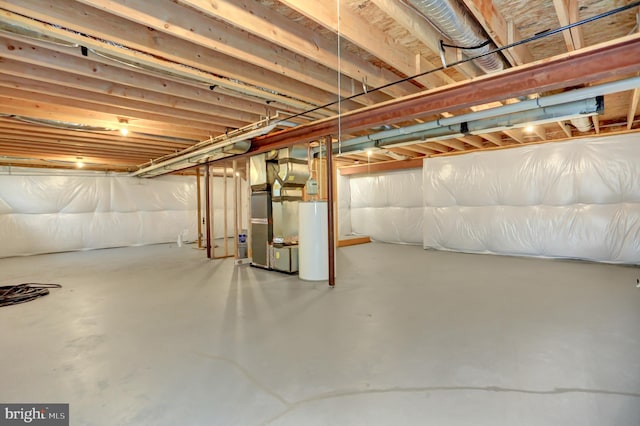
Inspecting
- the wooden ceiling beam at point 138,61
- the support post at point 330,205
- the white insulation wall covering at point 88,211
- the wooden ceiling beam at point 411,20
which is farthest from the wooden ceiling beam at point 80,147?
the wooden ceiling beam at point 411,20

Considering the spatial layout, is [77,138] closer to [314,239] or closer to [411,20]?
[314,239]

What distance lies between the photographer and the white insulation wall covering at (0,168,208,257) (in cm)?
700

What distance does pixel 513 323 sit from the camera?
270cm

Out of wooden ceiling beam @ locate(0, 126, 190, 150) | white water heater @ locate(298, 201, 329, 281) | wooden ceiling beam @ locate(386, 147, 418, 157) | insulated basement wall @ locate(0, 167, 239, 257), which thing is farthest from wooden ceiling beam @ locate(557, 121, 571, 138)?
insulated basement wall @ locate(0, 167, 239, 257)

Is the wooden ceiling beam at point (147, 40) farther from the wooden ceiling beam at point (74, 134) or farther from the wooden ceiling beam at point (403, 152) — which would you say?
the wooden ceiling beam at point (403, 152)

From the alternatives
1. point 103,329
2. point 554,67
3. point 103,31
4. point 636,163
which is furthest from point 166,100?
point 636,163

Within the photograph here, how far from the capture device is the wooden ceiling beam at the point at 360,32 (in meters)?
1.98

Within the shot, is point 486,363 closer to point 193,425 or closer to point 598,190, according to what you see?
point 193,425

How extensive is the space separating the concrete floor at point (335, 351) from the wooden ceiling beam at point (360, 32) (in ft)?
7.29

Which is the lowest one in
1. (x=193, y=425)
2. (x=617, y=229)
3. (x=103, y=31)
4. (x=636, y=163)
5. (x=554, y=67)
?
(x=193, y=425)

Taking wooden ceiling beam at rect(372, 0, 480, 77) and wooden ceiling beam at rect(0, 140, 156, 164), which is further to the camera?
wooden ceiling beam at rect(0, 140, 156, 164)

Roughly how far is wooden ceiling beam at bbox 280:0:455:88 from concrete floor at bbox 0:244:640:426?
2221 mm

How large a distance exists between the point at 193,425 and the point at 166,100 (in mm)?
3203

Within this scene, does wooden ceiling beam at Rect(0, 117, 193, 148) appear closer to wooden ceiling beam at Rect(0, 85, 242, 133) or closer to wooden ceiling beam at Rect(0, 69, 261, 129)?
wooden ceiling beam at Rect(0, 85, 242, 133)
